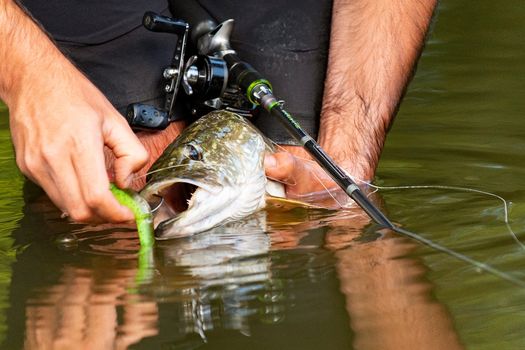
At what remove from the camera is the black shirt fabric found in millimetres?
3207

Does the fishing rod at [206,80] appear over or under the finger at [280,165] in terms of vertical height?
over

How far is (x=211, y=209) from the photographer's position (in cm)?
262

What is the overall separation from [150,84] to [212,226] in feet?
2.31

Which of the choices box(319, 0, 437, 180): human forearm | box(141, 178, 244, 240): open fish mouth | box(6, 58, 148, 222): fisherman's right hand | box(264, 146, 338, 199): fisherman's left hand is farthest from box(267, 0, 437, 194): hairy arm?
box(6, 58, 148, 222): fisherman's right hand

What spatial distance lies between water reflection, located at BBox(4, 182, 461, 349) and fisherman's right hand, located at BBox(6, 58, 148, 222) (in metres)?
0.17

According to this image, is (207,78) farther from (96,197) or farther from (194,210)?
(96,197)

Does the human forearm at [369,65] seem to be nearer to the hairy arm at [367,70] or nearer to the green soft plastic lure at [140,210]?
the hairy arm at [367,70]

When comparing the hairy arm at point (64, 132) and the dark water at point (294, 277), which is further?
the hairy arm at point (64, 132)

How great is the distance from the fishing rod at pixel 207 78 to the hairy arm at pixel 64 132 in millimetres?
413

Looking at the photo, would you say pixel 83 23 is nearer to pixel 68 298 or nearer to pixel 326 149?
pixel 326 149

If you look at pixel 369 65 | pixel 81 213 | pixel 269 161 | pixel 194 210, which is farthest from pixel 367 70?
pixel 81 213

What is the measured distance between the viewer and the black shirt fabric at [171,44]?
3.21 metres

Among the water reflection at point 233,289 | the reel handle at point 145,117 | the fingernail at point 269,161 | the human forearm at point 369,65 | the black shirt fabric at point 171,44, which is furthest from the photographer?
the human forearm at point 369,65

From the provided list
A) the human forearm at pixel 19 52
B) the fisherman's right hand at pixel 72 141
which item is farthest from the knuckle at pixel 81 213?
the human forearm at pixel 19 52
